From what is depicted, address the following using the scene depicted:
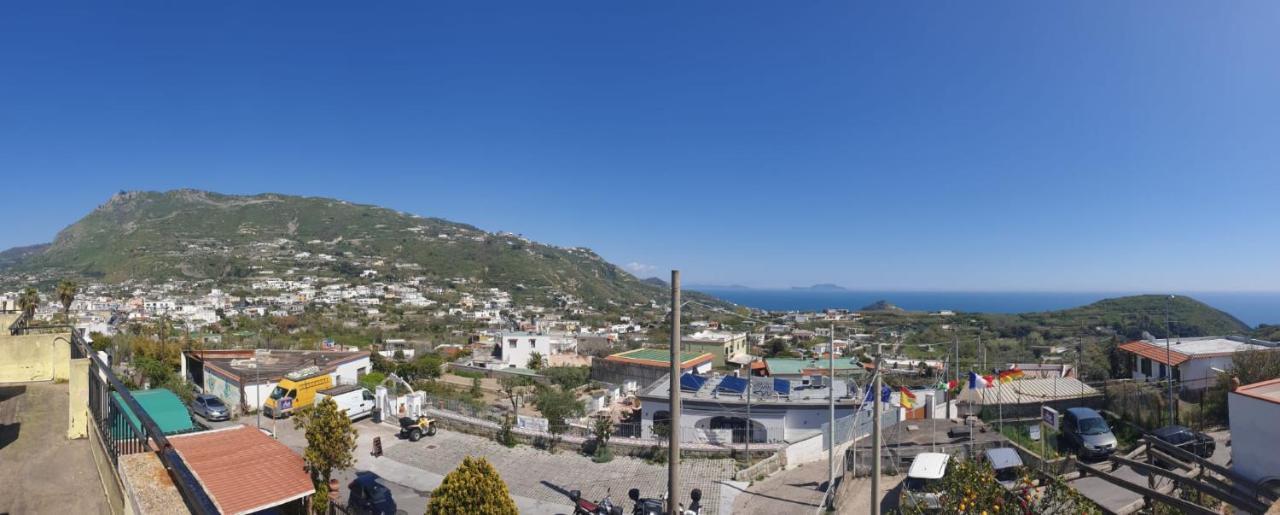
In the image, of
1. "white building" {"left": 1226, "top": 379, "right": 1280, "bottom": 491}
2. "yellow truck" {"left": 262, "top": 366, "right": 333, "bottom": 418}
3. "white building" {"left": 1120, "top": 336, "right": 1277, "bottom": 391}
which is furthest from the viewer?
"yellow truck" {"left": 262, "top": 366, "right": 333, "bottom": 418}

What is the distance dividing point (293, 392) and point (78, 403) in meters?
20.1

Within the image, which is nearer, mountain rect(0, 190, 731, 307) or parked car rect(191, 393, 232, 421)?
parked car rect(191, 393, 232, 421)

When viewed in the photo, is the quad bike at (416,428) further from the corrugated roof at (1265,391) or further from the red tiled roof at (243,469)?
the corrugated roof at (1265,391)

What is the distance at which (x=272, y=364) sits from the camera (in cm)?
2866

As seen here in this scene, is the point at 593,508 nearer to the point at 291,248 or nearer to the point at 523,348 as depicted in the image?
the point at 523,348

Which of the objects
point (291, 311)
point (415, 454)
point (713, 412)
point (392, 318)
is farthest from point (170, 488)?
point (291, 311)

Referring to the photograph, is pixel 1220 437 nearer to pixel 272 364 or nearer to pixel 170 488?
pixel 170 488

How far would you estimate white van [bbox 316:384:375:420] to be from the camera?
20761mm

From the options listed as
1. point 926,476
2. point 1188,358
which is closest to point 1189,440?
point 926,476

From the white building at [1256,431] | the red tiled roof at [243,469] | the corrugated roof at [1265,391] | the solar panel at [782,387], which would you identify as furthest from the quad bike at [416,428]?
the corrugated roof at [1265,391]

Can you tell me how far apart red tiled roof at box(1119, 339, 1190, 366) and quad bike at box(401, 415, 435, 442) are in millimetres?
26634

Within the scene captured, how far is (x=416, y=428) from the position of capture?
19.1 m

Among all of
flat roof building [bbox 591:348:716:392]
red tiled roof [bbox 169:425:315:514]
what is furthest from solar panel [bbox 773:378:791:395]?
red tiled roof [bbox 169:425:315:514]

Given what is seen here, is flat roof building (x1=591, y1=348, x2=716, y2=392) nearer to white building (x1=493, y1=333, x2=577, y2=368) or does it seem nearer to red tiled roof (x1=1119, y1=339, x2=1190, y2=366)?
white building (x1=493, y1=333, x2=577, y2=368)
